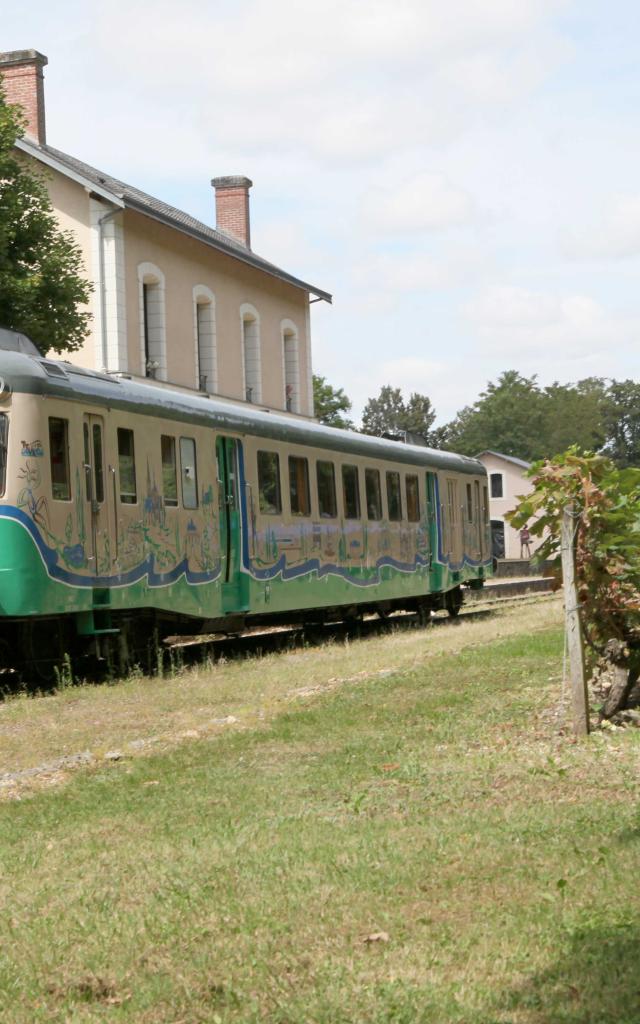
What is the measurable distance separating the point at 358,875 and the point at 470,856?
0.52 meters

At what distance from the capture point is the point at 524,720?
9938 millimetres

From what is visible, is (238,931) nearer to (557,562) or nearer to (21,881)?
(21,881)

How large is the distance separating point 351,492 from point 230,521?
4.44 meters

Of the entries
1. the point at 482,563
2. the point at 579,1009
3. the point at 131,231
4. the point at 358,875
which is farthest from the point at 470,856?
the point at 131,231

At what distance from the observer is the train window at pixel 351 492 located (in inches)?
857

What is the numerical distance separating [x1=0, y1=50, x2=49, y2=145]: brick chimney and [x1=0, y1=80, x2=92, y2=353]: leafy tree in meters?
10.5

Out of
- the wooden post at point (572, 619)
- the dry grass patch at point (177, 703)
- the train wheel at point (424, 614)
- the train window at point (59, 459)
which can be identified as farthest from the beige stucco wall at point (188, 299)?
the wooden post at point (572, 619)

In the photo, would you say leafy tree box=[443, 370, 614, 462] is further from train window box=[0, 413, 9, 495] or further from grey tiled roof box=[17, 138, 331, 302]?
train window box=[0, 413, 9, 495]

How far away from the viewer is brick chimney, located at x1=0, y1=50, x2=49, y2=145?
36750 mm

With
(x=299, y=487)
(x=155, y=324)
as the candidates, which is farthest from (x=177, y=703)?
(x=155, y=324)

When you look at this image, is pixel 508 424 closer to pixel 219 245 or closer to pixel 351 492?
pixel 219 245

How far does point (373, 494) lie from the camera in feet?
75.7

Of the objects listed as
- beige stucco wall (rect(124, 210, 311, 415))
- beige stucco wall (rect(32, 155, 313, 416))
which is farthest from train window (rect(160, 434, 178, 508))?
beige stucco wall (rect(124, 210, 311, 415))

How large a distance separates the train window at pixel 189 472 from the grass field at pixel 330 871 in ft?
20.1
